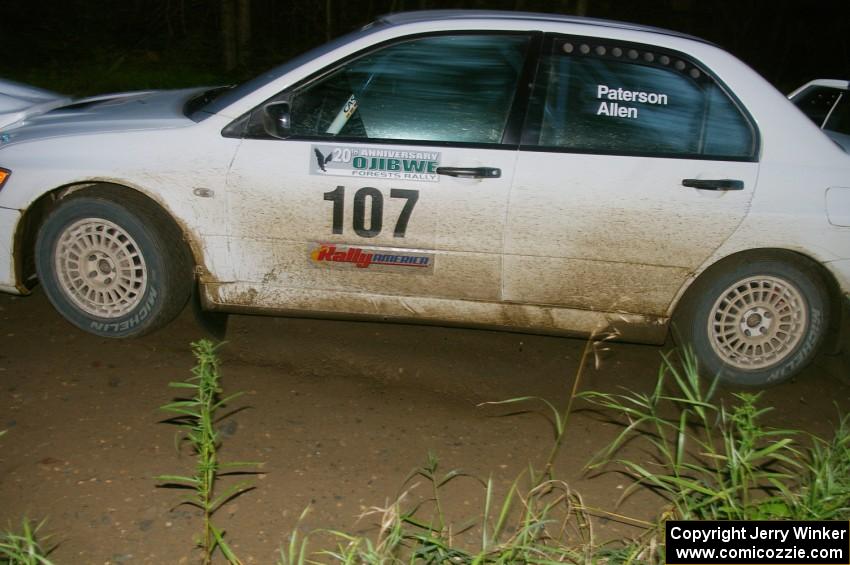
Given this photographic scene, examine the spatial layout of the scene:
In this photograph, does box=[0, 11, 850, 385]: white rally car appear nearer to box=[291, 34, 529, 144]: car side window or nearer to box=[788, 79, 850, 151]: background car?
box=[291, 34, 529, 144]: car side window

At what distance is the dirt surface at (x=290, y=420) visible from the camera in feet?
11.1

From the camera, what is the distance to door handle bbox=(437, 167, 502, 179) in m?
4.25

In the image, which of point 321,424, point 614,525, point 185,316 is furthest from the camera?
point 185,316

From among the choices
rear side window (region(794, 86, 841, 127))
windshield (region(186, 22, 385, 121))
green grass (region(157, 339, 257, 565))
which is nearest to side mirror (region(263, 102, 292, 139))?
windshield (region(186, 22, 385, 121))

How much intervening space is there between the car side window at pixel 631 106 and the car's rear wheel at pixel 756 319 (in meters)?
0.61

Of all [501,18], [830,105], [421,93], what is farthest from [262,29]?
[421,93]

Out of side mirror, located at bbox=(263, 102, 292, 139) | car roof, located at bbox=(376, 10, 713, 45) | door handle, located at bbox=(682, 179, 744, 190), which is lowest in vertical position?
door handle, located at bbox=(682, 179, 744, 190)

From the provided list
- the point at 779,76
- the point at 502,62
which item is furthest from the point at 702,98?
the point at 779,76

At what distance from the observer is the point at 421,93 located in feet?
14.4

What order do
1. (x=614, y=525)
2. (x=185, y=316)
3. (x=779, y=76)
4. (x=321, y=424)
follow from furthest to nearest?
(x=779, y=76), (x=185, y=316), (x=321, y=424), (x=614, y=525)

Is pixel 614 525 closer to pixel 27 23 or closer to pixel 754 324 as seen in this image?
pixel 754 324

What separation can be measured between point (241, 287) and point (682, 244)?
2.16m

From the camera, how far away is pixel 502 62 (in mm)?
4402

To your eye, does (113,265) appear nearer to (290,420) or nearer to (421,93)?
(290,420)
